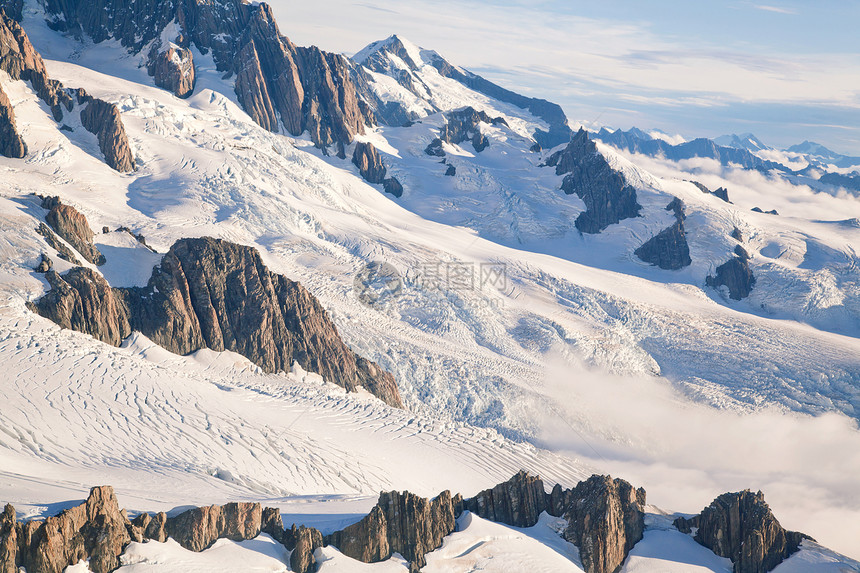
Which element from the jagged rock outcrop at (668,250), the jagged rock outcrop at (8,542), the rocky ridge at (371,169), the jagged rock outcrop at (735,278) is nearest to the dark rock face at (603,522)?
the jagged rock outcrop at (8,542)

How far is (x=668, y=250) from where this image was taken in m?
167

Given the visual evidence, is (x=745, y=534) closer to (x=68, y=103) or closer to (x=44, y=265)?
(x=44, y=265)

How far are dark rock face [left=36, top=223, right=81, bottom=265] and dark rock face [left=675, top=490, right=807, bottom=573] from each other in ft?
233

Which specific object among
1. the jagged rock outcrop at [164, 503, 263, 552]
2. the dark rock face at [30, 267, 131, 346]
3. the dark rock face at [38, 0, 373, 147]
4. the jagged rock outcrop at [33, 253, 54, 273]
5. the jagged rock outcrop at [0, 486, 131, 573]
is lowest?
the jagged rock outcrop at [164, 503, 263, 552]

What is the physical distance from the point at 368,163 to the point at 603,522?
508 ft

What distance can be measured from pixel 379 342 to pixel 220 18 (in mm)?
141559

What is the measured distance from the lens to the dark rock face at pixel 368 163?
619 ft

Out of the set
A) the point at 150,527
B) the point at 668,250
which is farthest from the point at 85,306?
the point at 668,250

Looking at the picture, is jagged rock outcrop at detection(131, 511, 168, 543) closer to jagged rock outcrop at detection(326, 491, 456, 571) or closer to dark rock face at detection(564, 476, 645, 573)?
jagged rock outcrop at detection(326, 491, 456, 571)

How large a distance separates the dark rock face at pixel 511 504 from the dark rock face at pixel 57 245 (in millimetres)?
55470

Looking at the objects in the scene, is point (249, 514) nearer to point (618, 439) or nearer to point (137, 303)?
point (137, 303)

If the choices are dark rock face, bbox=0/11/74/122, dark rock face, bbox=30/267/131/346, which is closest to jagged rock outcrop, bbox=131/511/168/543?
dark rock face, bbox=30/267/131/346

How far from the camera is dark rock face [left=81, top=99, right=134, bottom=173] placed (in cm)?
12875

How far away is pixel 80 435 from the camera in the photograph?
57781 mm
